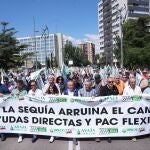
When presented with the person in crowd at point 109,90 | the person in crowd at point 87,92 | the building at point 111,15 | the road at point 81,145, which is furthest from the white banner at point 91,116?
the building at point 111,15

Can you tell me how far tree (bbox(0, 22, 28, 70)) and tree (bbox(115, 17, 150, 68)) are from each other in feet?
54.6

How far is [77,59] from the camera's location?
334 ft

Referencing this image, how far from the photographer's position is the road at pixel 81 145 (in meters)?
9.27

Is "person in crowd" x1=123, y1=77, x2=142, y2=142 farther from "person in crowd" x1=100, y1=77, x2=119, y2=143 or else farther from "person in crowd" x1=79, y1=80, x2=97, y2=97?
"person in crowd" x1=79, y1=80, x2=97, y2=97

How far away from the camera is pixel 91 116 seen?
10172mm

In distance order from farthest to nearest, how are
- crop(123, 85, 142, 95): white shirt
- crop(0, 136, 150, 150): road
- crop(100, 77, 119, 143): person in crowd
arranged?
crop(100, 77, 119, 143): person in crowd, crop(123, 85, 142, 95): white shirt, crop(0, 136, 150, 150): road

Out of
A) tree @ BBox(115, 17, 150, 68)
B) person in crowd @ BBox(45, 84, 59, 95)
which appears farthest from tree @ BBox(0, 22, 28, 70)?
person in crowd @ BBox(45, 84, 59, 95)

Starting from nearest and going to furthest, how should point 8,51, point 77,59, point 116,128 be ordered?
point 116,128, point 8,51, point 77,59

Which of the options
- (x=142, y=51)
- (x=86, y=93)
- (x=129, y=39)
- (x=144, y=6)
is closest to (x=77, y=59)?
(x=129, y=39)

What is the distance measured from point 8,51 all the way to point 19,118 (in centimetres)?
5192

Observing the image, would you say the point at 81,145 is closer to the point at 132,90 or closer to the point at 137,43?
the point at 132,90

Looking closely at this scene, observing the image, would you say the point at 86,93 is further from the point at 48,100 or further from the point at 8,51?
the point at 8,51

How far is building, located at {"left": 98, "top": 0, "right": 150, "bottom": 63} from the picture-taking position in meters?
136

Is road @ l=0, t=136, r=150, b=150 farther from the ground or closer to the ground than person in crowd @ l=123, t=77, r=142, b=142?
closer to the ground
